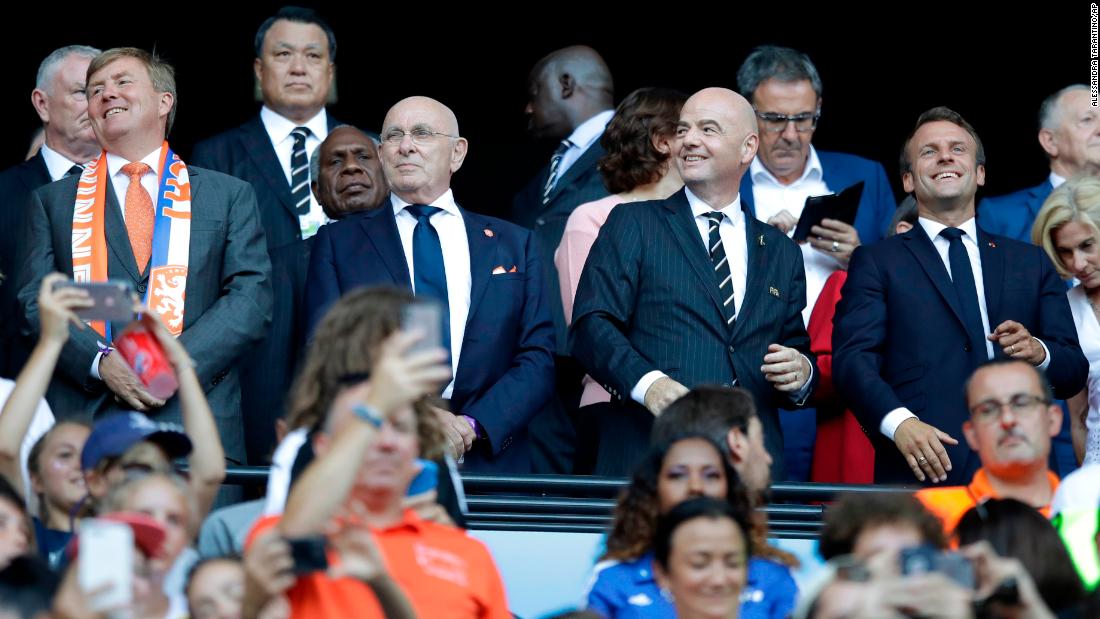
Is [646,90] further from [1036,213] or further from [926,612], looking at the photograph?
[926,612]

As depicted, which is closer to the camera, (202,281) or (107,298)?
(107,298)

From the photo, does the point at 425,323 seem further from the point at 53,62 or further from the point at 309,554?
the point at 53,62

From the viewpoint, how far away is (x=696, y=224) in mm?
7176

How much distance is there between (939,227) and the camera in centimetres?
730

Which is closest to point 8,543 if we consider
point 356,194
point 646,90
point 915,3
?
point 356,194

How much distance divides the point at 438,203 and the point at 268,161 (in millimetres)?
1055

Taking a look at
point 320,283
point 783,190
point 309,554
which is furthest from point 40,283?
point 309,554

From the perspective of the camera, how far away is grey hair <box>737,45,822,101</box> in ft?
27.4

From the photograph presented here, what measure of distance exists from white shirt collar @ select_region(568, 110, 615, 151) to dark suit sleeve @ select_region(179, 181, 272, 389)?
188 centimetres

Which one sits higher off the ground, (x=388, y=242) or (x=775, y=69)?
(x=775, y=69)

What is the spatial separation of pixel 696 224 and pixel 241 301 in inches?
64.5

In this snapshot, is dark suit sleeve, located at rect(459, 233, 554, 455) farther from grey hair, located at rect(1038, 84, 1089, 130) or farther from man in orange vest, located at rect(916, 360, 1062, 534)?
grey hair, located at rect(1038, 84, 1089, 130)

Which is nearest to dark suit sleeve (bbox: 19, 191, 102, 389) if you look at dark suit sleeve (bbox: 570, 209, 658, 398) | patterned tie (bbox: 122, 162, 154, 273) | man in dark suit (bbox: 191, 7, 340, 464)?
patterned tie (bbox: 122, 162, 154, 273)

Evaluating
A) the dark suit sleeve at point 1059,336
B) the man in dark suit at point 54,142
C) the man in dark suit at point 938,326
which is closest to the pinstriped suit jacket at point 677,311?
the man in dark suit at point 938,326
